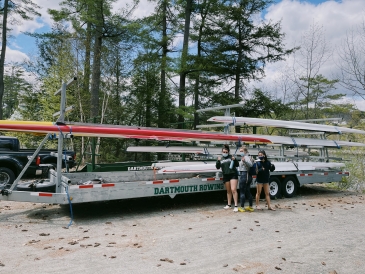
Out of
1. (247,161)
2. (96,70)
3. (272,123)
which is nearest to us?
(247,161)

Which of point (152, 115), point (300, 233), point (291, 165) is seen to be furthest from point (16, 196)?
point (152, 115)

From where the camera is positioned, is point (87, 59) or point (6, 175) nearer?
point (6, 175)

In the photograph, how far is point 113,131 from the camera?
26.6 ft

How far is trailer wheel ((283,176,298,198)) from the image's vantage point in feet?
35.5

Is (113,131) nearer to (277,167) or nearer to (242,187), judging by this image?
(242,187)

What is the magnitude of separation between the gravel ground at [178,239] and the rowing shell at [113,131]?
2015 millimetres

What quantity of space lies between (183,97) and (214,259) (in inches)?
600

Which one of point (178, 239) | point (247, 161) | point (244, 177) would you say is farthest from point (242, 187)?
point (178, 239)

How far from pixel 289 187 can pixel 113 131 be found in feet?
21.4

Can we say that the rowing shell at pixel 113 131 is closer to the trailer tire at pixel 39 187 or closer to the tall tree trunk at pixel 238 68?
the trailer tire at pixel 39 187

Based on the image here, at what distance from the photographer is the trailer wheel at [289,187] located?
10.8 meters

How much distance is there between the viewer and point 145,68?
21531mm

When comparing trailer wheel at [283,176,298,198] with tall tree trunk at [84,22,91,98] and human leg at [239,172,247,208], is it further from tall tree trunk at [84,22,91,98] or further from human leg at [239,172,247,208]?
tall tree trunk at [84,22,91,98]

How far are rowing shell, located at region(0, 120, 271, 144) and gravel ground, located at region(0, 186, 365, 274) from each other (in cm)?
201
